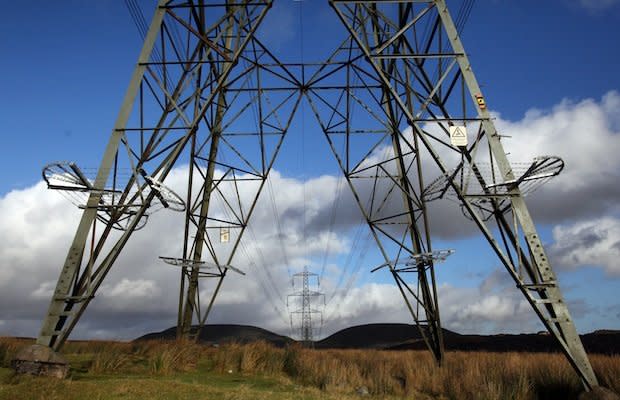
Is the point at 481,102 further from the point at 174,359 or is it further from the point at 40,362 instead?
the point at 40,362

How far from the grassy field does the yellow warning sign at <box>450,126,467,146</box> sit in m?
7.11

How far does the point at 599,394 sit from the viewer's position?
40.4 feet

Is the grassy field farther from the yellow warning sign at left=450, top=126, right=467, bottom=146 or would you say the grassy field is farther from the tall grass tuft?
the yellow warning sign at left=450, top=126, right=467, bottom=146

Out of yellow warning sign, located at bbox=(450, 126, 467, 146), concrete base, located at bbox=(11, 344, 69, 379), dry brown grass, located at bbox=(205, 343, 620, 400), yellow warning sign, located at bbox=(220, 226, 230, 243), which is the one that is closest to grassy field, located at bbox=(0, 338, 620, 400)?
dry brown grass, located at bbox=(205, 343, 620, 400)

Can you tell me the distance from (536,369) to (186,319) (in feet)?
50.9

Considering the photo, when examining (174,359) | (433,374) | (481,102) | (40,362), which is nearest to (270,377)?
(174,359)

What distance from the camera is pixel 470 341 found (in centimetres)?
4469

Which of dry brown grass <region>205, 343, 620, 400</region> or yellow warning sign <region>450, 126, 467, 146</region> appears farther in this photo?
yellow warning sign <region>450, 126, 467, 146</region>

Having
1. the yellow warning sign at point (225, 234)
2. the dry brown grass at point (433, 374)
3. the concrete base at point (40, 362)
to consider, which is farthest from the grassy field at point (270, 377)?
the yellow warning sign at point (225, 234)

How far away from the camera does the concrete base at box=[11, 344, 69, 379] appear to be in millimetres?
12430

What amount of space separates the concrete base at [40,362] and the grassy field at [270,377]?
1.26 feet

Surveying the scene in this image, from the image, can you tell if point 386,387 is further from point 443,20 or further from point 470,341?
point 470,341

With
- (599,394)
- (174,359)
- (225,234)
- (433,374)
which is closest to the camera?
(599,394)

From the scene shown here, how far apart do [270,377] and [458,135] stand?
10.3 meters
